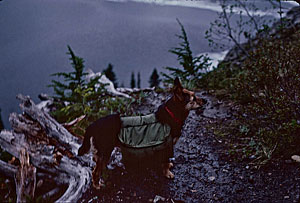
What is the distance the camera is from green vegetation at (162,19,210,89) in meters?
5.35

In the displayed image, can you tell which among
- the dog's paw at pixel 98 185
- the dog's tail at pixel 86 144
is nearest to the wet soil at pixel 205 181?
the dog's paw at pixel 98 185

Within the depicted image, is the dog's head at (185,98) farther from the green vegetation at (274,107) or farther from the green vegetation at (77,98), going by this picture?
the green vegetation at (77,98)

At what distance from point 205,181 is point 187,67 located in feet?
10.6

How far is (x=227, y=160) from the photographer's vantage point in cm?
331

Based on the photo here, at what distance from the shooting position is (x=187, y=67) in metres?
5.60

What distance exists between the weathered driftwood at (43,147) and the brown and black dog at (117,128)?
0.26 metres

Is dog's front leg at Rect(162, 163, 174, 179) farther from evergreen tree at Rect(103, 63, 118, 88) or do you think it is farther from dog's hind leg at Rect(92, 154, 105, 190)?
evergreen tree at Rect(103, 63, 118, 88)

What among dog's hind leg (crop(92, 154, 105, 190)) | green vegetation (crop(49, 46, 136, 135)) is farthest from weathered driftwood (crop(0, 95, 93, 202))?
green vegetation (crop(49, 46, 136, 135))

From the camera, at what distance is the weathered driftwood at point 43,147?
2.67 meters

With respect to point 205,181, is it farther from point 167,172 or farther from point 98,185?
point 98,185

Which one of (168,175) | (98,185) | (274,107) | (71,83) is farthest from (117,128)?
(71,83)

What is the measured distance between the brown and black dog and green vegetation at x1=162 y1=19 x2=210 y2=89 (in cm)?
246

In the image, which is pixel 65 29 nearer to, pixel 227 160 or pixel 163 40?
pixel 163 40

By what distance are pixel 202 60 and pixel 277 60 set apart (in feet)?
8.56
